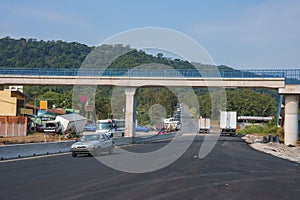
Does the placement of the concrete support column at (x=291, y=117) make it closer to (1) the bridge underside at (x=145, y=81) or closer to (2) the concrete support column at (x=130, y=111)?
(1) the bridge underside at (x=145, y=81)

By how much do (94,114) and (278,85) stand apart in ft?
204

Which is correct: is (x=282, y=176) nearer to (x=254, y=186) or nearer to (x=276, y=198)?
(x=254, y=186)

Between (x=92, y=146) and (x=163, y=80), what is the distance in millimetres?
24906

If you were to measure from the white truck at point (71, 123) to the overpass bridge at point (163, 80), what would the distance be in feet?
47.0

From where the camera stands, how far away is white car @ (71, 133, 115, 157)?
28734 millimetres

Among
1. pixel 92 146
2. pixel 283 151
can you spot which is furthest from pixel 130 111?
pixel 92 146

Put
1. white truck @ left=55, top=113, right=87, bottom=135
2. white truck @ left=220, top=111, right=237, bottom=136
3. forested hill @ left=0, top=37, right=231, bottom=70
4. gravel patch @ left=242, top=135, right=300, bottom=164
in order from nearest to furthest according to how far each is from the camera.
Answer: gravel patch @ left=242, top=135, right=300, bottom=164 → white truck @ left=55, top=113, right=87, bottom=135 → white truck @ left=220, top=111, right=237, bottom=136 → forested hill @ left=0, top=37, right=231, bottom=70

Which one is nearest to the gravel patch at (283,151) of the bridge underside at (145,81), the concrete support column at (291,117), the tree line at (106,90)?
the concrete support column at (291,117)

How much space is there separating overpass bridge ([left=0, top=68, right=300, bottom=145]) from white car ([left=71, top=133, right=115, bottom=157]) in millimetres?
22726

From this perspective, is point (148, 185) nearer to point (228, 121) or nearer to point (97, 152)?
point (97, 152)

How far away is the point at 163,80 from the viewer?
172ft

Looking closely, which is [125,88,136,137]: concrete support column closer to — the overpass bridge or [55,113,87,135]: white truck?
the overpass bridge

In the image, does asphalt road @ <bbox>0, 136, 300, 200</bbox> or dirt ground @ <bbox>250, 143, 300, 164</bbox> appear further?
dirt ground @ <bbox>250, 143, 300, 164</bbox>

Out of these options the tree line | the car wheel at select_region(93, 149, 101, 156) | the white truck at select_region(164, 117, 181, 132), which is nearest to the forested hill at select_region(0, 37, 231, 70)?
the tree line
